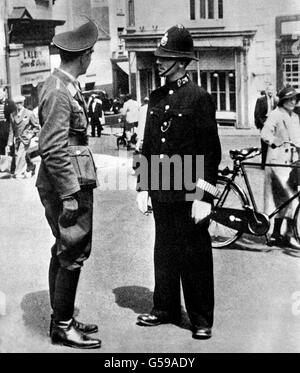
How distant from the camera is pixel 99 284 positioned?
14.1 ft

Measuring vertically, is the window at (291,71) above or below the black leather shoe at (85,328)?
above

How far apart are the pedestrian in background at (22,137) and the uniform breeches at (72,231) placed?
15.8 feet

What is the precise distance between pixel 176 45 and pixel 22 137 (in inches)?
222

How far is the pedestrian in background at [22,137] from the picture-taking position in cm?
826

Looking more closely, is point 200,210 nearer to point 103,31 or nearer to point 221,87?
point 103,31

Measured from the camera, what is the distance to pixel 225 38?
5328 millimetres

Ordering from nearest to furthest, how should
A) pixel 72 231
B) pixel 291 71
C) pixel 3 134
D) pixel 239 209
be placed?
1. pixel 72 231
2. pixel 239 209
3. pixel 291 71
4. pixel 3 134

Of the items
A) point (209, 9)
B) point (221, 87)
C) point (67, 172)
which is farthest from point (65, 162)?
point (221, 87)

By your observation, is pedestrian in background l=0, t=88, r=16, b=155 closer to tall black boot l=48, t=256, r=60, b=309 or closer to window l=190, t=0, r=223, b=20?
window l=190, t=0, r=223, b=20

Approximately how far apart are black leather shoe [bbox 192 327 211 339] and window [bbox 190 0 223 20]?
238 cm

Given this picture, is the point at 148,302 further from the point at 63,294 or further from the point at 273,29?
the point at 273,29

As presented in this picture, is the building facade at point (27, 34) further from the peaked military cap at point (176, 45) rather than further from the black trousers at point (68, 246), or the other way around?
the black trousers at point (68, 246)

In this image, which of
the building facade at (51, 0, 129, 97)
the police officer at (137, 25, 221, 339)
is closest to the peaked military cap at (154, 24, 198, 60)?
the police officer at (137, 25, 221, 339)

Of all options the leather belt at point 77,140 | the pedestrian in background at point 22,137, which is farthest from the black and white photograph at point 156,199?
the pedestrian in background at point 22,137
